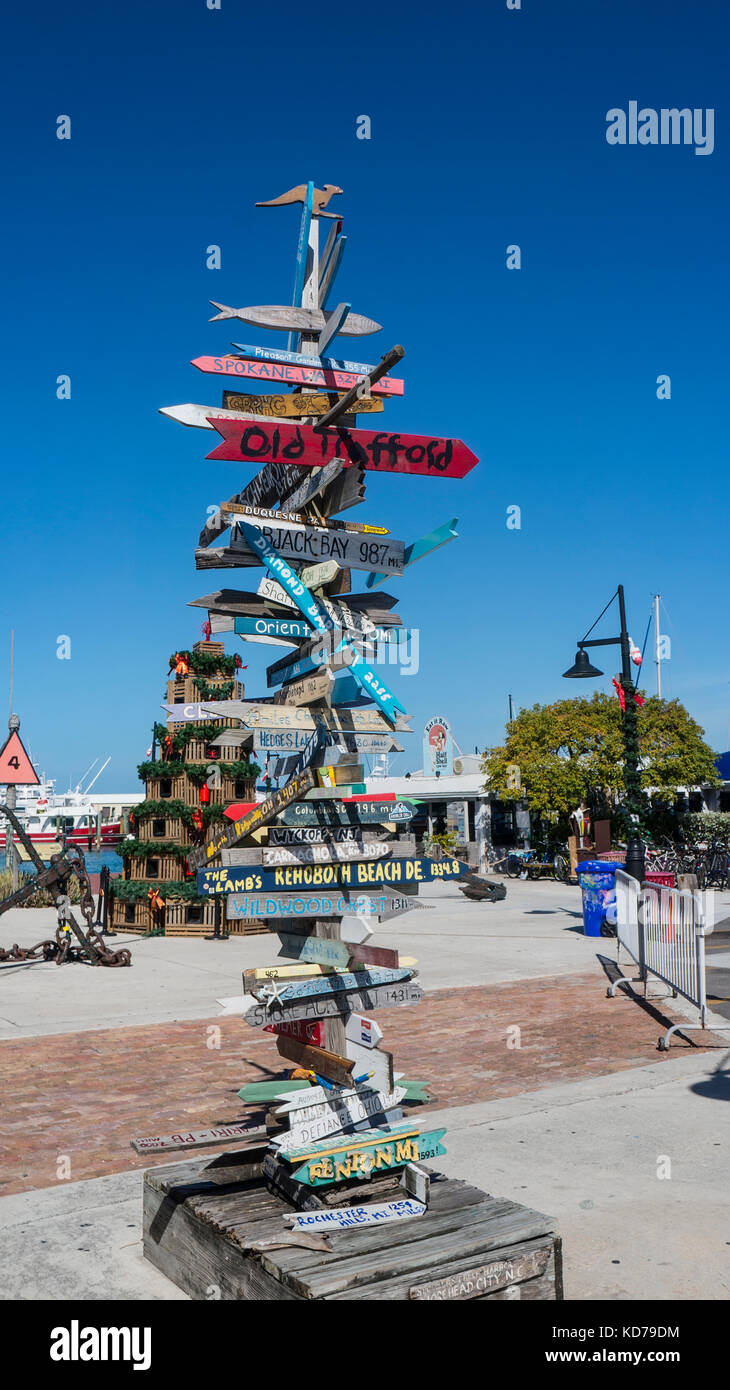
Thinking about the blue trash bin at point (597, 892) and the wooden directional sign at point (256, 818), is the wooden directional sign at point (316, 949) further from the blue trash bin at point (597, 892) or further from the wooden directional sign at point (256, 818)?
the blue trash bin at point (597, 892)

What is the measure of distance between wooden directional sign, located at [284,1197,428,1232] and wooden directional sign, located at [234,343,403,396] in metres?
3.90

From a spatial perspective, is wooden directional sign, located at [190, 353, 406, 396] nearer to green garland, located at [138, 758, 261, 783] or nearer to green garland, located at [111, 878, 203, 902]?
green garland, located at [138, 758, 261, 783]

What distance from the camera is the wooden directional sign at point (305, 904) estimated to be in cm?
457

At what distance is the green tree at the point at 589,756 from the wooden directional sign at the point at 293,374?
28891 mm

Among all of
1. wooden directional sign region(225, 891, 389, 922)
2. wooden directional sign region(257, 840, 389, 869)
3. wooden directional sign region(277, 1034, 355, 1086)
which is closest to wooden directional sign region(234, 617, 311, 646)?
wooden directional sign region(257, 840, 389, 869)

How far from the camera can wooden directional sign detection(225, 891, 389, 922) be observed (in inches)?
180

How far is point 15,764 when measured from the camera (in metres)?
18.5

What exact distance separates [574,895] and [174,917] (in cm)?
1150

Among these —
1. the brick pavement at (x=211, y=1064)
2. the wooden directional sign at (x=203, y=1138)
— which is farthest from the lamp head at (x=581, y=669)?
the wooden directional sign at (x=203, y=1138)

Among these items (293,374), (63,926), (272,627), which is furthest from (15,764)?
(272,627)

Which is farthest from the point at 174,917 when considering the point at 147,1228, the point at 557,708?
the point at 557,708

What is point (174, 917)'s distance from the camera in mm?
18375

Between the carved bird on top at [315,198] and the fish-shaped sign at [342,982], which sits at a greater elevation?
the carved bird on top at [315,198]
